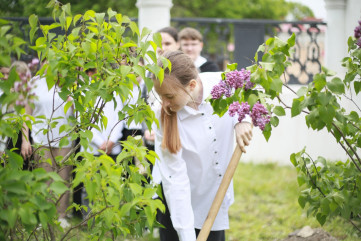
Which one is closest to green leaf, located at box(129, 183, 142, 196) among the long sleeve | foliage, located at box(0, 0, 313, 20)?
the long sleeve

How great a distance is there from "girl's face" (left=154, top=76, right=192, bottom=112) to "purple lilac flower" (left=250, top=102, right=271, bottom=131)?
0.46 meters

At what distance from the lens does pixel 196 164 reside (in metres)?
2.95

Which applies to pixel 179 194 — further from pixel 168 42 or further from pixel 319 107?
pixel 168 42

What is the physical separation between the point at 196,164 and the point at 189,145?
0.13 metres

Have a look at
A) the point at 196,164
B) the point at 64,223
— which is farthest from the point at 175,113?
the point at 64,223

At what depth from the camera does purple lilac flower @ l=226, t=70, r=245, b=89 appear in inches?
93.0

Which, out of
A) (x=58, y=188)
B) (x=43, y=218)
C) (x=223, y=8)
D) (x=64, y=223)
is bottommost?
(x=64, y=223)

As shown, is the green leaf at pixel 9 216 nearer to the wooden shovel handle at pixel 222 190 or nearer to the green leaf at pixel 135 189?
the green leaf at pixel 135 189

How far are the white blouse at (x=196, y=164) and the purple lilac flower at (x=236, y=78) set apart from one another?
51 centimetres

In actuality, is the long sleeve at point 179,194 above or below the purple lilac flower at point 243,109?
below

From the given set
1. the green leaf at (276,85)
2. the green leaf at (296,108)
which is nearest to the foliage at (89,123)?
the green leaf at (276,85)

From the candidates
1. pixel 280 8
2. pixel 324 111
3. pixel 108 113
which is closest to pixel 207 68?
pixel 108 113

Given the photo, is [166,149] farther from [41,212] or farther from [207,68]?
[207,68]

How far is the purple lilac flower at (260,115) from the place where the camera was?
7.61 ft
